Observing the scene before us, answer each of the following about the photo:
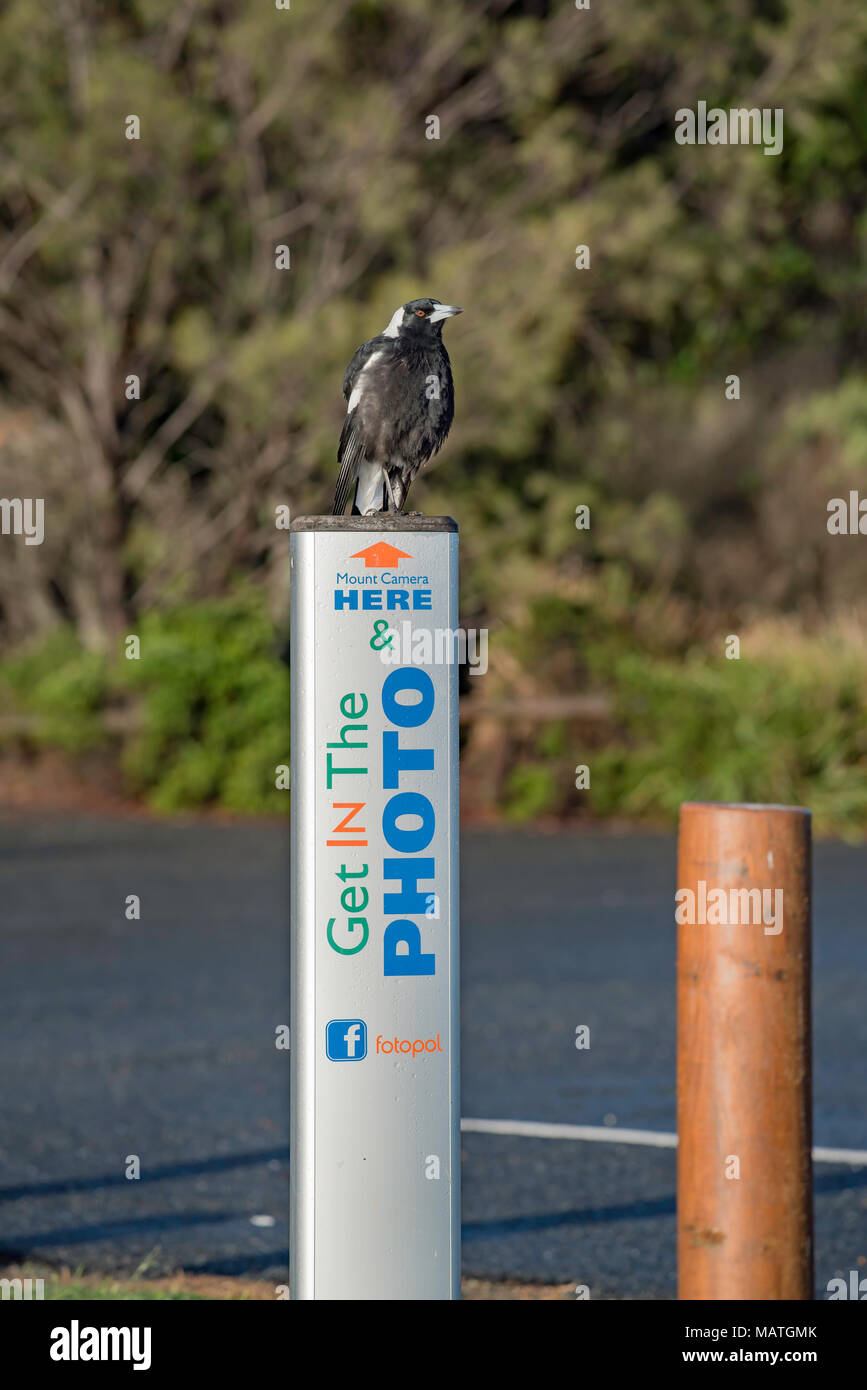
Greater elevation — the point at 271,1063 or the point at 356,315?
the point at 356,315

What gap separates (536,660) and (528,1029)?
9082 mm

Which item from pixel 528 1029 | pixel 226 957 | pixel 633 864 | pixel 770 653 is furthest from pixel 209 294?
pixel 528 1029

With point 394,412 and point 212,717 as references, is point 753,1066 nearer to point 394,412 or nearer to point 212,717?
point 394,412

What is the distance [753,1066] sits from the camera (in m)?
4.10

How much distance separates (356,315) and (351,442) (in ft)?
52.6

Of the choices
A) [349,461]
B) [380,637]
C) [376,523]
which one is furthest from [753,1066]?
[349,461]

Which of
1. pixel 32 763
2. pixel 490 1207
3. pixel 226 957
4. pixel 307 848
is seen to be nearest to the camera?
pixel 307 848

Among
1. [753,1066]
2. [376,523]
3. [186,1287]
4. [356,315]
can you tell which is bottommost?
[186,1287]

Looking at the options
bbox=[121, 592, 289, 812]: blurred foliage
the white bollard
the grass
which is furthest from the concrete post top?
bbox=[121, 592, 289, 812]: blurred foliage

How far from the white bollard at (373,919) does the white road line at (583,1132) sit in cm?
312

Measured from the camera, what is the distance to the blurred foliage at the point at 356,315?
1730 centimetres

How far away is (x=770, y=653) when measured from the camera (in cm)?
1761

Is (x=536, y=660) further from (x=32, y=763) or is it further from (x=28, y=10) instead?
(x=28, y=10)

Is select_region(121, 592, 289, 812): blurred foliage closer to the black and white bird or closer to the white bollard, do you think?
the black and white bird
